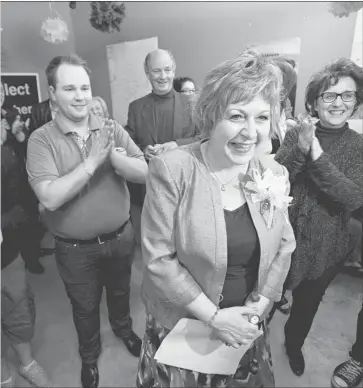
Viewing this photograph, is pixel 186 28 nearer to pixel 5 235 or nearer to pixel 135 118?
pixel 135 118

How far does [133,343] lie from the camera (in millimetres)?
1990

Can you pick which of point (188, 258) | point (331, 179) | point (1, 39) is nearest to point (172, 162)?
point (188, 258)

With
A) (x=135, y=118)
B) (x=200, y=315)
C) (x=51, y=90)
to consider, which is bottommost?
(x=200, y=315)

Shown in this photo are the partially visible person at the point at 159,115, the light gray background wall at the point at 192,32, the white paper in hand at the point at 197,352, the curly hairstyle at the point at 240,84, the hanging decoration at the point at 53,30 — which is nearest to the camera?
the curly hairstyle at the point at 240,84

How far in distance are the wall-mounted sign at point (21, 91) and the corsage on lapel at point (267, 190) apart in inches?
128

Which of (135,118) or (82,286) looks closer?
(82,286)

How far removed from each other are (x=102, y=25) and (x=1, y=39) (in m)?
1.21

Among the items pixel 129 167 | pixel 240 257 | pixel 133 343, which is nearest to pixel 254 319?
pixel 240 257

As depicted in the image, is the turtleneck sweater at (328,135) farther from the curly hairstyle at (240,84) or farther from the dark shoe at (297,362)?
the dark shoe at (297,362)

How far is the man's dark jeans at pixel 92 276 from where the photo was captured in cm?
157

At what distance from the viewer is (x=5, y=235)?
150cm

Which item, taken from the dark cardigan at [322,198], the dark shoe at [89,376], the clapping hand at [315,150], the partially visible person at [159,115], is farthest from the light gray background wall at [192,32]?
the dark shoe at [89,376]

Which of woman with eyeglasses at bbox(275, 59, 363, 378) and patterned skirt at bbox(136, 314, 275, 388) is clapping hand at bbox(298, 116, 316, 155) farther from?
patterned skirt at bbox(136, 314, 275, 388)

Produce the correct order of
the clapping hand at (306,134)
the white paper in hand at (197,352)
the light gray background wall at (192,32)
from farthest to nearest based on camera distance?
the light gray background wall at (192,32), the clapping hand at (306,134), the white paper in hand at (197,352)
